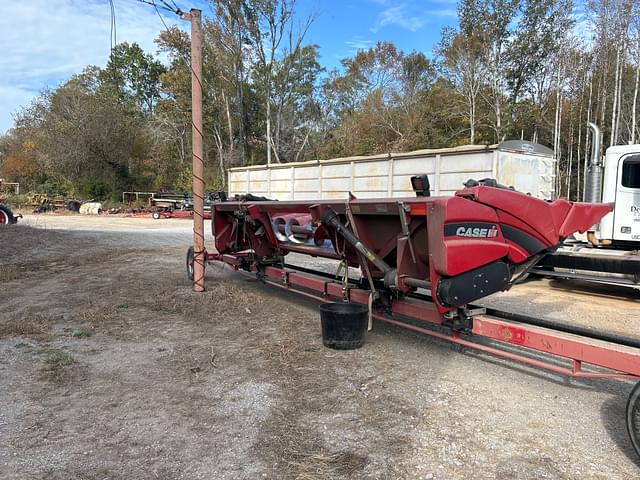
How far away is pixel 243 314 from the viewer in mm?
6504

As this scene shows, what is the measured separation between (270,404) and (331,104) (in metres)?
44.4

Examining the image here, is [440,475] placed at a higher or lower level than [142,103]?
lower

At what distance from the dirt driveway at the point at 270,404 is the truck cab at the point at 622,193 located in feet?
7.54

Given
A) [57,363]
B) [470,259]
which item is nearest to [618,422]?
[470,259]

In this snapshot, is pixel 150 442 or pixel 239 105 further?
pixel 239 105

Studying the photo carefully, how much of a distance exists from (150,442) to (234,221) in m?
5.17

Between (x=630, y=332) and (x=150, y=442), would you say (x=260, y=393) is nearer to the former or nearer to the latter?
(x=150, y=442)

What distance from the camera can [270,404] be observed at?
372cm

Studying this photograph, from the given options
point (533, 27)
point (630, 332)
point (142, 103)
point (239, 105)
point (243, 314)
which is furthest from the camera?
point (142, 103)

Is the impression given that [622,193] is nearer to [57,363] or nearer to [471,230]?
[471,230]

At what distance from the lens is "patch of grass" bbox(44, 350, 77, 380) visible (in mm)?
4302

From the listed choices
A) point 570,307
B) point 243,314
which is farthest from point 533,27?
point 243,314

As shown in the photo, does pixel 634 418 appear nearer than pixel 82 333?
Yes

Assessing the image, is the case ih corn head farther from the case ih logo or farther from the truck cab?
the truck cab
